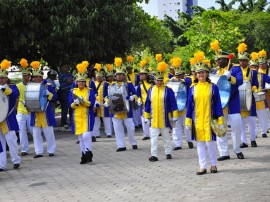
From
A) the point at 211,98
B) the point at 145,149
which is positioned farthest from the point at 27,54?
the point at 211,98

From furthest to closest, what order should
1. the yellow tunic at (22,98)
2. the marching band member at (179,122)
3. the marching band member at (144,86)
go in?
the marching band member at (144,86) → the yellow tunic at (22,98) → the marching band member at (179,122)

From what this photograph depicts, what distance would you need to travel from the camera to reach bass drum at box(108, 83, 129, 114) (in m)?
13.8

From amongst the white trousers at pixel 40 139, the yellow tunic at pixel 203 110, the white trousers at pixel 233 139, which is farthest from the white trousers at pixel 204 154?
the white trousers at pixel 40 139

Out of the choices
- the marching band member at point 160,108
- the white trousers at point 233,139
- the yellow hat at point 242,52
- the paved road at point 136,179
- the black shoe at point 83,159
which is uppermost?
the yellow hat at point 242,52

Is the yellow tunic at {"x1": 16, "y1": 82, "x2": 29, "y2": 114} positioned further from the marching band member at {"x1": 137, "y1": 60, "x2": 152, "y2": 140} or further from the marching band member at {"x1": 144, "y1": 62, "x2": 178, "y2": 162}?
the marching band member at {"x1": 144, "y1": 62, "x2": 178, "y2": 162}

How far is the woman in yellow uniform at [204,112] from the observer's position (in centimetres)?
1003

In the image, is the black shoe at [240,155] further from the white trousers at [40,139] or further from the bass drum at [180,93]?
the white trousers at [40,139]

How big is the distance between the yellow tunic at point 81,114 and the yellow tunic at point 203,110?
9.02 ft

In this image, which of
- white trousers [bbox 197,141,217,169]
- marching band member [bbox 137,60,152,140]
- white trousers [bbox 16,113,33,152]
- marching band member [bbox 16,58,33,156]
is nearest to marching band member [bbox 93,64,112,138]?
marching band member [bbox 137,60,152,140]

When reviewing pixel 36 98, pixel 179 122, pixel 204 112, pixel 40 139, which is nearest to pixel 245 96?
pixel 179 122

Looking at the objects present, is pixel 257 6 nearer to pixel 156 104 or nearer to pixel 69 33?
pixel 69 33

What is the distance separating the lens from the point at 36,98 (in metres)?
13.1

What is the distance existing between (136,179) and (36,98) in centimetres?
411

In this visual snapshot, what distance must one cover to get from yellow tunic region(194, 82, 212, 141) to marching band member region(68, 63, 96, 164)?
2744mm
